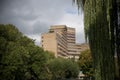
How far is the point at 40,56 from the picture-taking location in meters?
66.1

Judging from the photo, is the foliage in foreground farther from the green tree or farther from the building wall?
the building wall

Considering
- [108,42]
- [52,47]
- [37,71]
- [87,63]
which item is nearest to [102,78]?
[108,42]

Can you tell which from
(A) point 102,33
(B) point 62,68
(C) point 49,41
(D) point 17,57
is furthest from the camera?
(C) point 49,41

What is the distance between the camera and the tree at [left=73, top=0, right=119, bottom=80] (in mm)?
15509

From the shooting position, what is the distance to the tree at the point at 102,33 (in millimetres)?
15509

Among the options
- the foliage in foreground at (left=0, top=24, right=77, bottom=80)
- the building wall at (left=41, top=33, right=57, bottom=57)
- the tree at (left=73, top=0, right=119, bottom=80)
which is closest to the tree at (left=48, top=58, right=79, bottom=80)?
the foliage in foreground at (left=0, top=24, right=77, bottom=80)

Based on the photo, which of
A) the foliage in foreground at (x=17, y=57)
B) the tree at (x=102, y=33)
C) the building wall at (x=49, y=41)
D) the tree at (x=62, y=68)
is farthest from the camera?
the building wall at (x=49, y=41)

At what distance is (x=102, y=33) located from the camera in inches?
624

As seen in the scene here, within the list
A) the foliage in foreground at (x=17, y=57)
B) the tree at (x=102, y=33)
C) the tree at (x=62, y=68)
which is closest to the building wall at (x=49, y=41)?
the tree at (x=62, y=68)

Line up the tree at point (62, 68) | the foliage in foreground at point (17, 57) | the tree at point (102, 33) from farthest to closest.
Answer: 1. the tree at point (62, 68)
2. the foliage in foreground at point (17, 57)
3. the tree at point (102, 33)

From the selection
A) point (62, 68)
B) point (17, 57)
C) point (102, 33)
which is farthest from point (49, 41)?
point (102, 33)

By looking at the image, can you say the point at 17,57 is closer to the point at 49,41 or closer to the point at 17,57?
the point at 17,57

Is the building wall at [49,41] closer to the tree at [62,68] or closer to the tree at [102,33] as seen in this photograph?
the tree at [62,68]

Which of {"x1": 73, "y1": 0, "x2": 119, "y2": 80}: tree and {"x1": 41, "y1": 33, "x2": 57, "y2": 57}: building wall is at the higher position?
{"x1": 41, "y1": 33, "x2": 57, "y2": 57}: building wall
